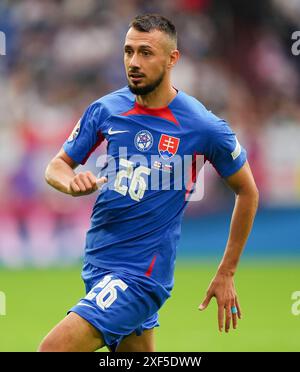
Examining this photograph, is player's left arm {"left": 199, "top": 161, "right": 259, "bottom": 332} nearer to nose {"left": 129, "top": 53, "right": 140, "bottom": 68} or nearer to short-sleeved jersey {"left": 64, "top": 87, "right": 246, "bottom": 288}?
short-sleeved jersey {"left": 64, "top": 87, "right": 246, "bottom": 288}

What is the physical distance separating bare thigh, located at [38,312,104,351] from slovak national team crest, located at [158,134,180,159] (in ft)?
4.03

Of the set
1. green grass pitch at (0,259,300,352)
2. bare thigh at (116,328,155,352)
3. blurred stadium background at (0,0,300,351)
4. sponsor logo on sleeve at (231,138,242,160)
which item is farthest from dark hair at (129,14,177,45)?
blurred stadium background at (0,0,300,351)

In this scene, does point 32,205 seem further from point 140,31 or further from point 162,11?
point 140,31

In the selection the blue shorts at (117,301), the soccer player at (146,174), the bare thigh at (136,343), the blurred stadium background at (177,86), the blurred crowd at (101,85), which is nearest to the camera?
the blue shorts at (117,301)

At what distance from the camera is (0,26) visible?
1634cm

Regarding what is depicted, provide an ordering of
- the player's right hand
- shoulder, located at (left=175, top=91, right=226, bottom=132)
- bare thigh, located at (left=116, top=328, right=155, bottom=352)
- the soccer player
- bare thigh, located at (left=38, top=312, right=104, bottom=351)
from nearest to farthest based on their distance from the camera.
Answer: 1. the player's right hand
2. bare thigh, located at (left=38, top=312, right=104, bottom=351)
3. the soccer player
4. shoulder, located at (left=175, top=91, right=226, bottom=132)
5. bare thigh, located at (left=116, top=328, right=155, bottom=352)

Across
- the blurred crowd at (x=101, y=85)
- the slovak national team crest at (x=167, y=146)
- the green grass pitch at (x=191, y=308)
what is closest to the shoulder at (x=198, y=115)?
the slovak national team crest at (x=167, y=146)

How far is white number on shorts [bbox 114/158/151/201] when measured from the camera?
19.9 ft

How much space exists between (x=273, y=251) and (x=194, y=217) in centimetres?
147

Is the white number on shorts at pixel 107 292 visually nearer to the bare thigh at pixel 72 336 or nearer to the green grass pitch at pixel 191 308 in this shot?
the bare thigh at pixel 72 336

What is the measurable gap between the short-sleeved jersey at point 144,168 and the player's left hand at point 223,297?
0.29m

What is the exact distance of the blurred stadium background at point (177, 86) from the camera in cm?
1528

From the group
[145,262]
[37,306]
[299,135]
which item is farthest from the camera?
[299,135]

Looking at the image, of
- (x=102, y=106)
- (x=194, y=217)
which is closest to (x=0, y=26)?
(x=194, y=217)
